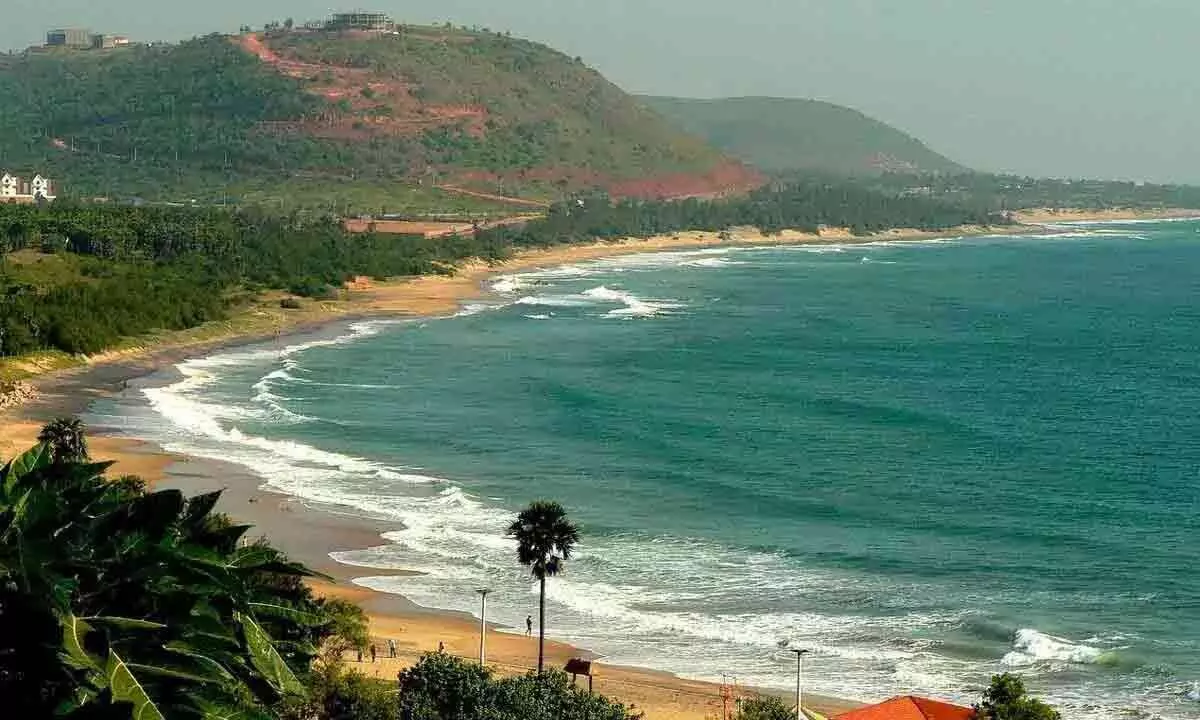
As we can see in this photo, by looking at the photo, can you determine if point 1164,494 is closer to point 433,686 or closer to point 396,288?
point 433,686

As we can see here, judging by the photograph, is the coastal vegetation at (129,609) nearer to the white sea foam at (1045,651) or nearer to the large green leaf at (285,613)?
the large green leaf at (285,613)

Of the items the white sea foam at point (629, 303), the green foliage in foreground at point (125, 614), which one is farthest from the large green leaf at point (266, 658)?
the white sea foam at point (629, 303)

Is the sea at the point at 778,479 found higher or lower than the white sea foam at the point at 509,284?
lower

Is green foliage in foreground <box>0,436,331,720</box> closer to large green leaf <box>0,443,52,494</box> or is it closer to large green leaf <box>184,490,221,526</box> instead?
large green leaf <box>0,443,52,494</box>

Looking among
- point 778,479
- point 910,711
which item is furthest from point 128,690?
point 778,479

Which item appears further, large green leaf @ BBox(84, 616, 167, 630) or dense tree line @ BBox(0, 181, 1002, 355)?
dense tree line @ BBox(0, 181, 1002, 355)

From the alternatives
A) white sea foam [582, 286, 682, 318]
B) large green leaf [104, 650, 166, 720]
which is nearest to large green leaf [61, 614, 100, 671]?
large green leaf [104, 650, 166, 720]
